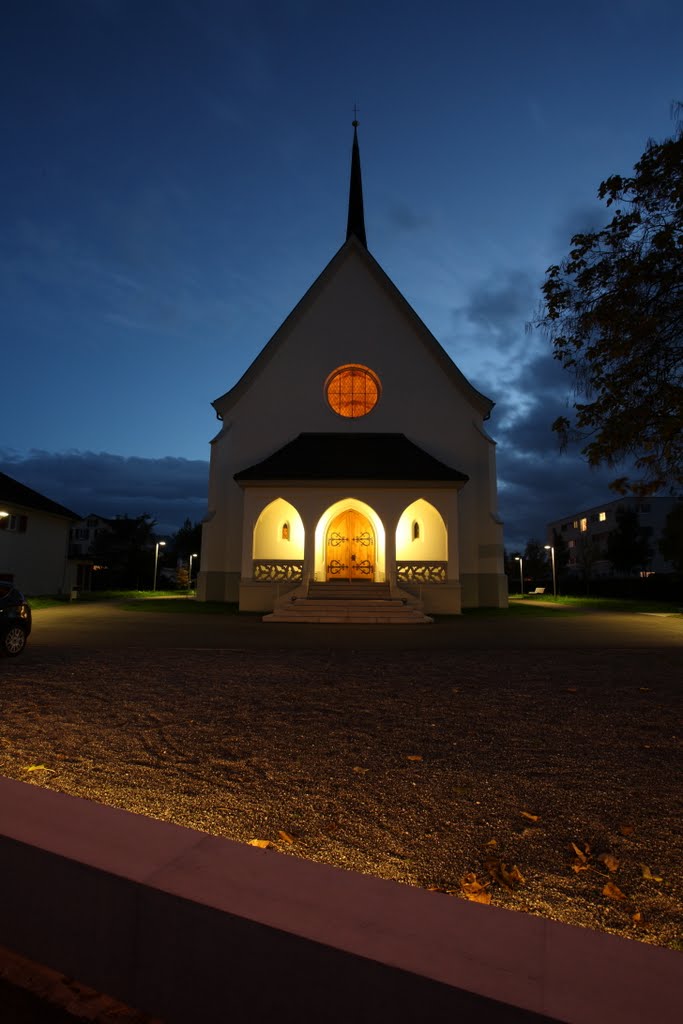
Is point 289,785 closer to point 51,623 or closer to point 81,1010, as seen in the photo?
point 81,1010

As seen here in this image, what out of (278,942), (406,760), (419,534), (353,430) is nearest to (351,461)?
(353,430)

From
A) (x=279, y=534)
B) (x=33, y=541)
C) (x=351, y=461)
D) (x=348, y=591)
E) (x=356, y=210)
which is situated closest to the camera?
(x=348, y=591)

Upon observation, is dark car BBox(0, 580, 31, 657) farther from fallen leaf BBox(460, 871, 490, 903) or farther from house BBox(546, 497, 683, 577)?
house BBox(546, 497, 683, 577)

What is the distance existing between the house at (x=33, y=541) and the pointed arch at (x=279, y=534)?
1302 cm

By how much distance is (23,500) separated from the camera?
27922mm

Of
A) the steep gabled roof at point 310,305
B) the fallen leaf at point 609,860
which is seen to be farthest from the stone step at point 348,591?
the fallen leaf at point 609,860

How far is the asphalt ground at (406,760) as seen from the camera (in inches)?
106

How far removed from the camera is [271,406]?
21656mm

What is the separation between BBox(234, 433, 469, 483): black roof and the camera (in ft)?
59.5

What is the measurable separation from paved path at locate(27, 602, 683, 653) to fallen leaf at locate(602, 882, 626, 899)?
773cm

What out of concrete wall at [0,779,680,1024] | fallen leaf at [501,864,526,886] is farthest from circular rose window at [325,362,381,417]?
concrete wall at [0,779,680,1024]

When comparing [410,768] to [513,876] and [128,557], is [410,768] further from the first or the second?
[128,557]

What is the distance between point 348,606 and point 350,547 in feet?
15.9

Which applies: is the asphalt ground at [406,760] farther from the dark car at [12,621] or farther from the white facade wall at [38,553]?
the white facade wall at [38,553]
